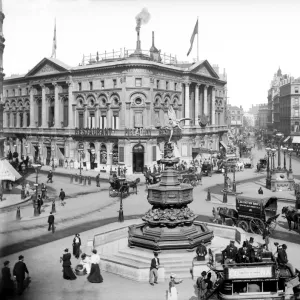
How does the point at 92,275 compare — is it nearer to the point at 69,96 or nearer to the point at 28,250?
the point at 28,250

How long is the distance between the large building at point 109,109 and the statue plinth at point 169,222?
3524cm

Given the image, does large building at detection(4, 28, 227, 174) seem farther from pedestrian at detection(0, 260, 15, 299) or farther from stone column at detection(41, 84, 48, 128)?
pedestrian at detection(0, 260, 15, 299)

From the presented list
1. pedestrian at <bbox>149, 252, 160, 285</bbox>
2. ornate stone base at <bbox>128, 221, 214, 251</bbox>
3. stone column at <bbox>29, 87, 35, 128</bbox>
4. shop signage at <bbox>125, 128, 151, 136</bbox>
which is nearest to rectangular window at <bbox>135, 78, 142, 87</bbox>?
shop signage at <bbox>125, 128, 151, 136</bbox>

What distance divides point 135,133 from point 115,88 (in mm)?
7240

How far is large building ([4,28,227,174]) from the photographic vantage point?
197 feet

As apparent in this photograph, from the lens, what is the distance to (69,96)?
219 ft

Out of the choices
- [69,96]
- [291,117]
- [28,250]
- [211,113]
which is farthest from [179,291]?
[291,117]

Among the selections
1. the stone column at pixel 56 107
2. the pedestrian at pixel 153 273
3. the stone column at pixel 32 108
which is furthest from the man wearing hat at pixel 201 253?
the stone column at pixel 32 108

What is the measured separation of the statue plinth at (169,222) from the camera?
843 inches

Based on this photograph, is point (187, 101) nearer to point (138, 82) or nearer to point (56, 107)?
point (138, 82)

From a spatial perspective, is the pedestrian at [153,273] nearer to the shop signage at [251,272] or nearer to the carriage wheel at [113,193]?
the shop signage at [251,272]

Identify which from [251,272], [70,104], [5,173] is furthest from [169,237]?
[70,104]

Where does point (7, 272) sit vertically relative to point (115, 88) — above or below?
below

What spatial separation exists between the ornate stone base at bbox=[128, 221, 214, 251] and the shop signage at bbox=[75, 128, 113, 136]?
128ft
